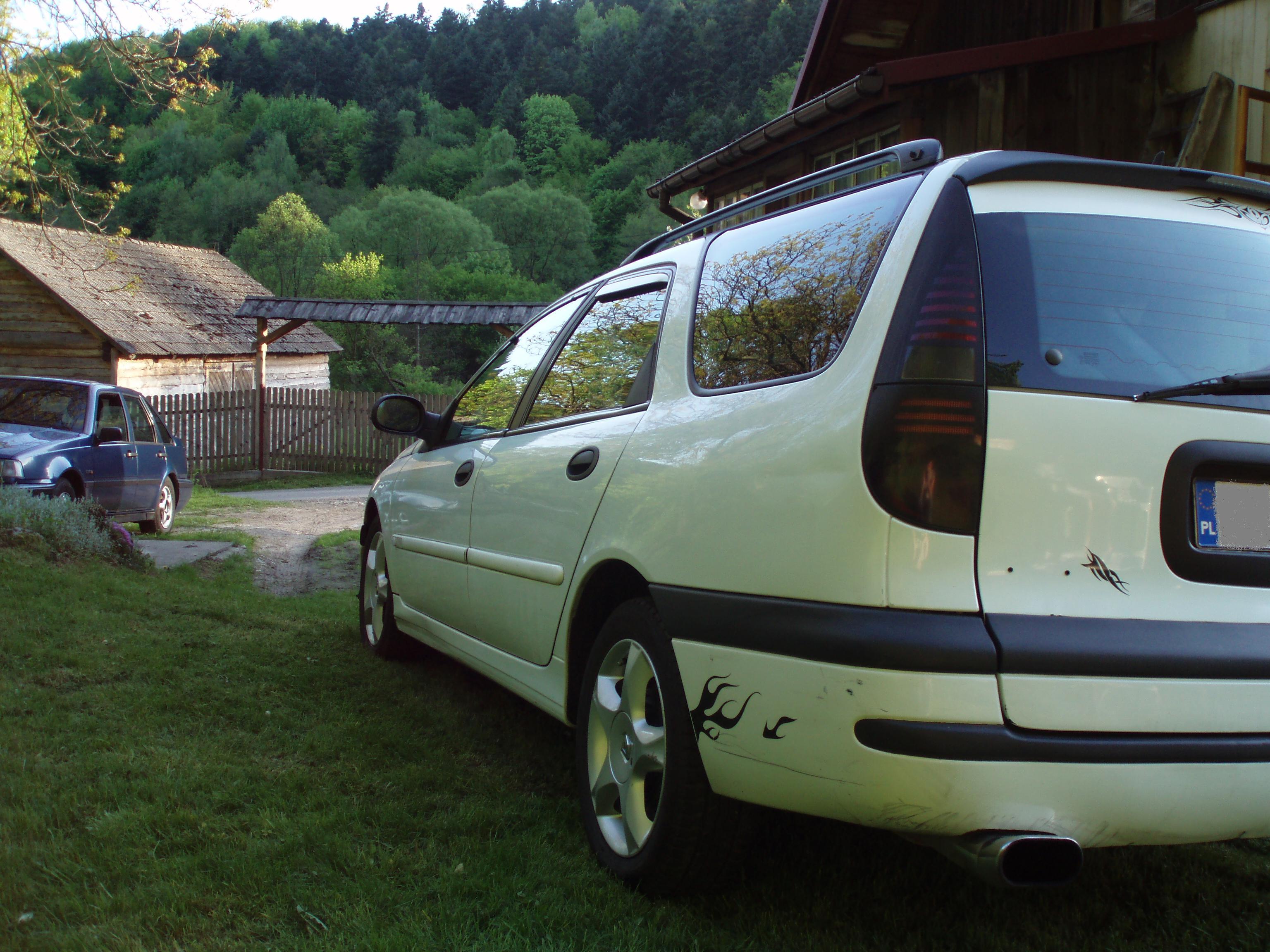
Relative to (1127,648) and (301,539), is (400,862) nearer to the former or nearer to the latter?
(1127,648)

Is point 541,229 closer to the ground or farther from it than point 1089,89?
farther from it

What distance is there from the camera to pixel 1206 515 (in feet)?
7.09

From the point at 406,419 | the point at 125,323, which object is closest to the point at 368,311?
the point at 125,323

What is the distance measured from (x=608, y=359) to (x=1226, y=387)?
1.86 m

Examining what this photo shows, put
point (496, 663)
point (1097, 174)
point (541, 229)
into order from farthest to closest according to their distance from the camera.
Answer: point (541, 229), point (496, 663), point (1097, 174)

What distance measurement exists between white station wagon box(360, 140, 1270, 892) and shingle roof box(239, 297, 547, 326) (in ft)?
61.3

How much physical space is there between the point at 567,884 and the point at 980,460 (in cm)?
158

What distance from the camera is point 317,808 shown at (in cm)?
332

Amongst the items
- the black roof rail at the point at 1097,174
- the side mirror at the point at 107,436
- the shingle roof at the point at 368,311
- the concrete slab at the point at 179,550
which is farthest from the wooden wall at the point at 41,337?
the black roof rail at the point at 1097,174

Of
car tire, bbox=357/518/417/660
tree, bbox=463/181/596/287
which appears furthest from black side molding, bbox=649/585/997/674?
tree, bbox=463/181/596/287

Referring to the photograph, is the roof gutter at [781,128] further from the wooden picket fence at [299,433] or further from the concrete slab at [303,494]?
the wooden picket fence at [299,433]

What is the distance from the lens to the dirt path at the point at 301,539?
29.8 ft

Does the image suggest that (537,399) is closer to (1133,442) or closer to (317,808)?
(317,808)

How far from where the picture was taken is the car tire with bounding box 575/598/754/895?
254 cm
